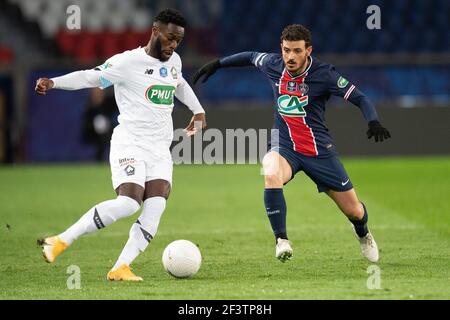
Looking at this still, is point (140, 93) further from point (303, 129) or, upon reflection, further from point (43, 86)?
point (303, 129)

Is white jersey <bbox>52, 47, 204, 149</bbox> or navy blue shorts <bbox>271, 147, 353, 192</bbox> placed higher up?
white jersey <bbox>52, 47, 204, 149</bbox>

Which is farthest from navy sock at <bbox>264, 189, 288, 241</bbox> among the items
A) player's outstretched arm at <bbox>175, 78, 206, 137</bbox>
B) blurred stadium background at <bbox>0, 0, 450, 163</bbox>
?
blurred stadium background at <bbox>0, 0, 450, 163</bbox>

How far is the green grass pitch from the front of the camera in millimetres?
7016

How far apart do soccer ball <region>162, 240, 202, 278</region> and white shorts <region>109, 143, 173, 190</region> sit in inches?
21.0

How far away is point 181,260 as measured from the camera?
755 centimetres

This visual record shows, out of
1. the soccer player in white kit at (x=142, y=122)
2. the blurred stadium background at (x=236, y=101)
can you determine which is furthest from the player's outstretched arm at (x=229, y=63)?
the blurred stadium background at (x=236, y=101)

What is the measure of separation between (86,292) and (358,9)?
17.2 meters

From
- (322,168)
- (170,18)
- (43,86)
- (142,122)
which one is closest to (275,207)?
(322,168)

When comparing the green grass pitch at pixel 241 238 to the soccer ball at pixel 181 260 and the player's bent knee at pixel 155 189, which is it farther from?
the player's bent knee at pixel 155 189

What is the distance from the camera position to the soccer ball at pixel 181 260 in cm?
755

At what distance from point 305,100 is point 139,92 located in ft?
4.63

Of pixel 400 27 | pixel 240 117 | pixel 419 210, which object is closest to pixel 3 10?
pixel 240 117

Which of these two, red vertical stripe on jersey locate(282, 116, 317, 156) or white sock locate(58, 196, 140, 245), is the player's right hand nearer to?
white sock locate(58, 196, 140, 245)

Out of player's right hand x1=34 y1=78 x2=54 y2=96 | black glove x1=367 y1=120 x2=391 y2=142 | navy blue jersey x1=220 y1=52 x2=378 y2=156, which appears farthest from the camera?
navy blue jersey x1=220 y1=52 x2=378 y2=156
